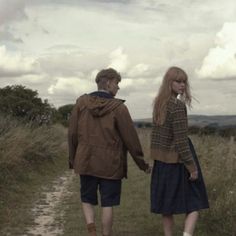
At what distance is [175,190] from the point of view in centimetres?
666

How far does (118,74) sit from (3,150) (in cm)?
891

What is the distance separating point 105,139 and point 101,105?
0.40m

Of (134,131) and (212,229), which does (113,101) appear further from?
(212,229)

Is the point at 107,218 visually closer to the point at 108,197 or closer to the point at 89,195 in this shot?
the point at 108,197

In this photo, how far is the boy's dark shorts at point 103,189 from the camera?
6855mm

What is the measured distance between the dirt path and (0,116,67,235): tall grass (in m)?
0.23

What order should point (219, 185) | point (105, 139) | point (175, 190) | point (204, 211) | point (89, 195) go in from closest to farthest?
point (175, 190), point (105, 139), point (89, 195), point (204, 211), point (219, 185)

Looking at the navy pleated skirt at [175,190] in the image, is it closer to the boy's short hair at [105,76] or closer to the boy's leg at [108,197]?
the boy's leg at [108,197]

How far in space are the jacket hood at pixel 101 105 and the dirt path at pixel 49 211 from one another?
8.72ft

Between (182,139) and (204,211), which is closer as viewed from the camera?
(182,139)

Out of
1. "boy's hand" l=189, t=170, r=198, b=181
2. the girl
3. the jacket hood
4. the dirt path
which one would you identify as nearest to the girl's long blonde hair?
the girl

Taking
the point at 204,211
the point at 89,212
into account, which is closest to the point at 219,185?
the point at 204,211

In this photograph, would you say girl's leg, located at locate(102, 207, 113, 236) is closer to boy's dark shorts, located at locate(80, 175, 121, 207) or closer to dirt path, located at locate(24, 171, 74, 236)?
boy's dark shorts, located at locate(80, 175, 121, 207)

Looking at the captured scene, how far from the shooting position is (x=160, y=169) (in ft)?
22.1
